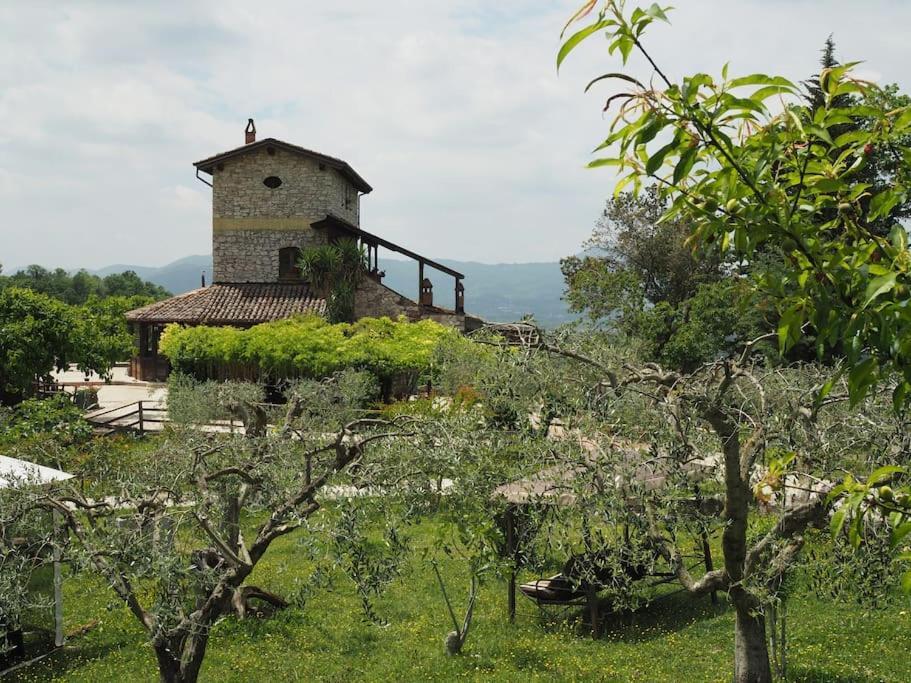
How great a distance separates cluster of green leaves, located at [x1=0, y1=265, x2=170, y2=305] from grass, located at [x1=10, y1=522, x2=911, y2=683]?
7378 centimetres

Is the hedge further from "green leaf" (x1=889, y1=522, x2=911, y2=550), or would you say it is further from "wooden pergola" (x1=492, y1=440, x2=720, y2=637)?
"green leaf" (x1=889, y1=522, x2=911, y2=550)

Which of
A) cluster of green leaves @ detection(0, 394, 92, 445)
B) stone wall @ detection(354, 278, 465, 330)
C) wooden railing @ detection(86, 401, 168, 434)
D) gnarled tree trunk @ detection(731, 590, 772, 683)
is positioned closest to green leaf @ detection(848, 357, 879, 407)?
gnarled tree trunk @ detection(731, 590, 772, 683)

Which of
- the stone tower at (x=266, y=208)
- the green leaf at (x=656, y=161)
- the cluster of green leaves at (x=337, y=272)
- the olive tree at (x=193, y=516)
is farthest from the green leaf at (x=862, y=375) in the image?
the stone tower at (x=266, y=208)

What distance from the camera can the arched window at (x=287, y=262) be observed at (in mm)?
35969

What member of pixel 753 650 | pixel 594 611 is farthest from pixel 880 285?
pixel 594 611

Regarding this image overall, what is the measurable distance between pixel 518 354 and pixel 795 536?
320 cm

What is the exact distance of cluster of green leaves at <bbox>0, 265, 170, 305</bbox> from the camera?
8412 centimetres

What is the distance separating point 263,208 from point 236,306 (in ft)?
17.5

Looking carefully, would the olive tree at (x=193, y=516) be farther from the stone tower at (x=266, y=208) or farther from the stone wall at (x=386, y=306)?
the stone tower at (x=266, y=208)

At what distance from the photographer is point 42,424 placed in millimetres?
17438

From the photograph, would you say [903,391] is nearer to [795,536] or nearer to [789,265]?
[789,265]

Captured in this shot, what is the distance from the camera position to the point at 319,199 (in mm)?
36000

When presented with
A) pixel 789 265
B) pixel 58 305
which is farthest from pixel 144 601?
pixel 58 305

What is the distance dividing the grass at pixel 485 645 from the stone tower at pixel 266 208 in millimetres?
24822
